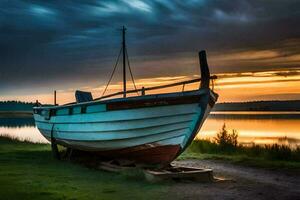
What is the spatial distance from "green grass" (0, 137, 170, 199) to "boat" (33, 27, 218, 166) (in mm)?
941

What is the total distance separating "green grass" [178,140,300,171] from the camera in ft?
49.9

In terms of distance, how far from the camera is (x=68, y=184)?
35.4 feet

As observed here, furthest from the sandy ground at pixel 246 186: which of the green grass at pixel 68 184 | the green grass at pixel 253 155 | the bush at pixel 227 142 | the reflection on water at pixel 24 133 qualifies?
the reflection on water at pixel 24 133

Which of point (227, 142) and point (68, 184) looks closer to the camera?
point (68, 184)

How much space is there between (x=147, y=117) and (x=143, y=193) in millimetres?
3048

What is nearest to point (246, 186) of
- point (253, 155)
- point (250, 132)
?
point (253, 155)

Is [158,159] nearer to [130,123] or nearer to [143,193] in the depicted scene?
[130,123]

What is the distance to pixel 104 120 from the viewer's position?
13.6 m

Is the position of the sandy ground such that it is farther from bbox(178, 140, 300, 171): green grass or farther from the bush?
the bush

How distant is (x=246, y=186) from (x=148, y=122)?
10.1ft

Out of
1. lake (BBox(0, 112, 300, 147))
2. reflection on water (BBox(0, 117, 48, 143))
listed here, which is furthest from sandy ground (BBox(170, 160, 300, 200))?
reflection on water (BBox(0, 117, 48, 143))

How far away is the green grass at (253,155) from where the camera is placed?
15220mm

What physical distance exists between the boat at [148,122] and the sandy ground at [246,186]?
1.62 meters

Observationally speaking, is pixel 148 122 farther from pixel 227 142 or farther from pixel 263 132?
pixel 263 132
